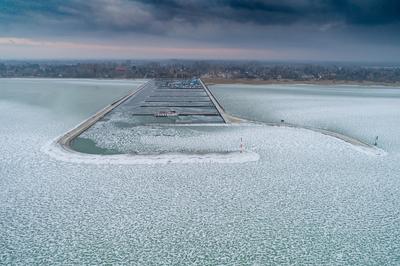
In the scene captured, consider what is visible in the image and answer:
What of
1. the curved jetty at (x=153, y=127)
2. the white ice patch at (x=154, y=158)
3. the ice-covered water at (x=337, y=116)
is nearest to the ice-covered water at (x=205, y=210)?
the white ice patch at (x=154, y=158)

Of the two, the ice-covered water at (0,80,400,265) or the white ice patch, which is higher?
the white ice patch

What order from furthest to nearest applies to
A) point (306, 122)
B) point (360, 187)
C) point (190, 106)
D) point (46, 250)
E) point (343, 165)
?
point (190, 106) → point (306, 122) → point (343, 165) → point (360, 187) → point (46, 250)

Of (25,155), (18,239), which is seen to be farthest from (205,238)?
(25,155)

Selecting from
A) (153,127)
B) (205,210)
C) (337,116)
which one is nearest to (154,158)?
(205,210)

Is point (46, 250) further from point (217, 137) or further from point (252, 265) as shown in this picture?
point (217, 137)

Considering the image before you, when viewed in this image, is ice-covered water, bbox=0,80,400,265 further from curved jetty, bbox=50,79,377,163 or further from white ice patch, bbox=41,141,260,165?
curved jetty, bbox=50,79,377,163

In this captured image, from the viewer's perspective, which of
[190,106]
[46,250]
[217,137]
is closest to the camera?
[46,250]

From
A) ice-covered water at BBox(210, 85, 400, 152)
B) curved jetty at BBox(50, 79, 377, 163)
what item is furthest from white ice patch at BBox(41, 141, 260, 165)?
ice-covered water at BBox(210, 85, 400, 152)

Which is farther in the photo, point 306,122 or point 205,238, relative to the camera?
point 306,122
